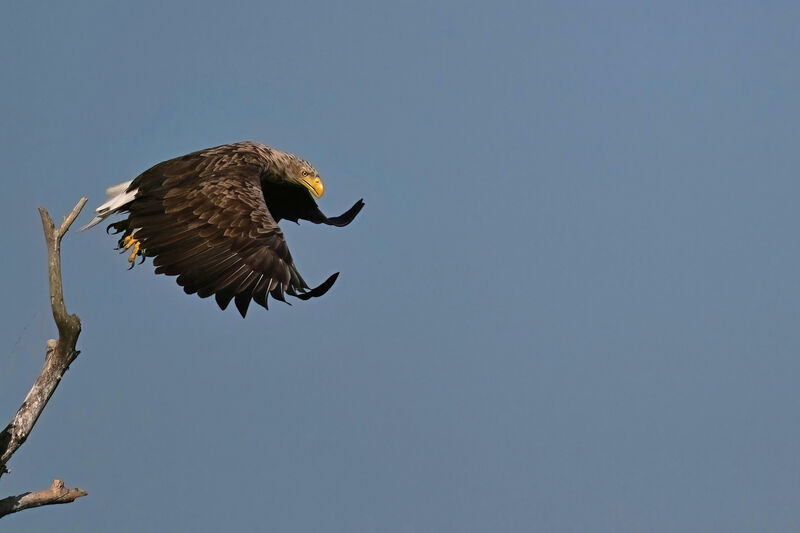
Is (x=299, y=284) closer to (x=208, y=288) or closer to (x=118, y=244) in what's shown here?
(x=208, y=288)

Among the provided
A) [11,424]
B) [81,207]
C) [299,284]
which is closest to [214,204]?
[299,284]

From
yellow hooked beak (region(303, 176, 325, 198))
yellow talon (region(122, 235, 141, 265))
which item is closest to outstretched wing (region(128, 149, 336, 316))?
yellow talon (region(122, 235, 141, 265))

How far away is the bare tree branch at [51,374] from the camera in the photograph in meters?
6.88

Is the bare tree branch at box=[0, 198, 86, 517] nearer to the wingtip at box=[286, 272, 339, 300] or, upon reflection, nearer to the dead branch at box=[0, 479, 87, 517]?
the dead branch at box=[0, 479, 87, 517]

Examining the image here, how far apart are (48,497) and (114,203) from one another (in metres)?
3.49

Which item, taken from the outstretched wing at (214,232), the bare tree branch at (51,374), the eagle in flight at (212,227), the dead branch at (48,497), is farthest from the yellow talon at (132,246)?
the dead branch at (48,497)

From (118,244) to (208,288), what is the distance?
5.55ft

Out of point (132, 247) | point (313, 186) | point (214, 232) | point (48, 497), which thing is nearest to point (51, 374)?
point (48, 497)

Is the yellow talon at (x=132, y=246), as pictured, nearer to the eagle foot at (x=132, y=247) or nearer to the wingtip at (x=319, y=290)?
the eagle foot at (x=132, y=247)

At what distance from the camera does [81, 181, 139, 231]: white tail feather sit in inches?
376

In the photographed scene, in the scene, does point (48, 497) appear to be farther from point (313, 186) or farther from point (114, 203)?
point (313, 186)

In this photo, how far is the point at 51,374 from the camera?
7.01 m

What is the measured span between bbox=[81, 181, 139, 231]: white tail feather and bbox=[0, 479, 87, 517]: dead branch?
10.9 feet

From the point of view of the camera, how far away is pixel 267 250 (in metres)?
8.67
